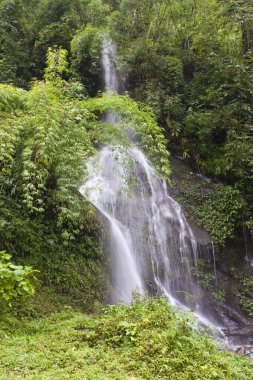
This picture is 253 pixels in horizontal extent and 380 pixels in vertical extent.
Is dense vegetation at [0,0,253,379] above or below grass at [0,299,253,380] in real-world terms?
above

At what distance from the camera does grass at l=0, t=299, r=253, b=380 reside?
3.30 meters

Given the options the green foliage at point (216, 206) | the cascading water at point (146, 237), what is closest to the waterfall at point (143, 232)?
the cascading water at point (146, 237)

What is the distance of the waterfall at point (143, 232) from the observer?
775cm

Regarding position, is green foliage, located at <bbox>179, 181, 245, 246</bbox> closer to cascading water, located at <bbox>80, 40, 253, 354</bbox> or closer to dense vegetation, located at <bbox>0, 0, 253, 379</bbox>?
dense vegetation, located at <bbox>0, 0, 253, 379</bbox>

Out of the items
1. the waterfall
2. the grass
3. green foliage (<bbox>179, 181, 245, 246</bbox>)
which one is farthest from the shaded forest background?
the grass

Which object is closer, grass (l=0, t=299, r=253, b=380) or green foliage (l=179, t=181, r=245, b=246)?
grass (l=0, t=299, r=253, b=380)

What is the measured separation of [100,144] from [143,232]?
269cm

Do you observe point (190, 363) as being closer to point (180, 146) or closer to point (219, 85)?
point (180, 146)

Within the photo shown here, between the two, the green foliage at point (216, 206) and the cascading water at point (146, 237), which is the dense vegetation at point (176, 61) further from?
the cascading water at point (146, 237)

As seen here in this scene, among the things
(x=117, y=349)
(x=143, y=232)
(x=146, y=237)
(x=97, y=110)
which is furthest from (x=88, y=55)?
(x=117, y=349)

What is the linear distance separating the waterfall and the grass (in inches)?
99.9

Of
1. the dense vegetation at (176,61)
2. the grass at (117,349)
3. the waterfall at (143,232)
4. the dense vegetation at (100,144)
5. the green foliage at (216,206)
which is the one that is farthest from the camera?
the dense vegetation at (176,61)

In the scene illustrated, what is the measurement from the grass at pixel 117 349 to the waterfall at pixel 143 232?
254 centimetres

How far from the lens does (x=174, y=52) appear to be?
14.2 meters
